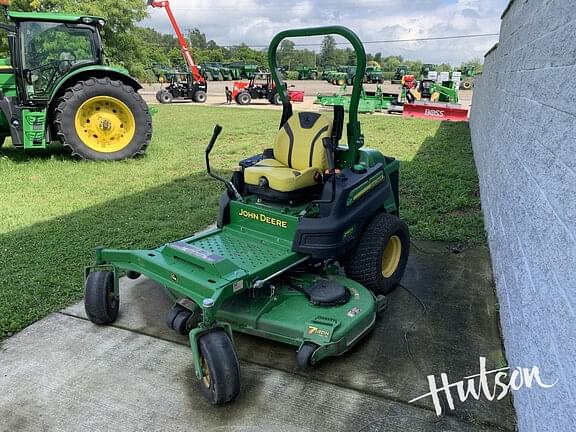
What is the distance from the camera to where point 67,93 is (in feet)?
22.5

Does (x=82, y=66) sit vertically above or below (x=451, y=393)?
above

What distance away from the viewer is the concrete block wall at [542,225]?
177 centimetres

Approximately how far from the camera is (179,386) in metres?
2.52

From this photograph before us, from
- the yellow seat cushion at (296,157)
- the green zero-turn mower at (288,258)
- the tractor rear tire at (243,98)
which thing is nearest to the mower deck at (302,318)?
the green zero-turn mower at (288,258)

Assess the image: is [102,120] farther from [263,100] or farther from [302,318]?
[263,100]

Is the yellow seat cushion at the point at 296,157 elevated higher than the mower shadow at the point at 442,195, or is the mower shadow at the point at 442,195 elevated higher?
the yellow seat cushion at the point at 296,157

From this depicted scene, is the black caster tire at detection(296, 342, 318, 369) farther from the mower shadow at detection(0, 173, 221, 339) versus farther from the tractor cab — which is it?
the tractor cab

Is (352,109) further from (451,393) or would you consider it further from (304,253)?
(451,393)

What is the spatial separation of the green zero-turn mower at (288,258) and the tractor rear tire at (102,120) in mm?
4194

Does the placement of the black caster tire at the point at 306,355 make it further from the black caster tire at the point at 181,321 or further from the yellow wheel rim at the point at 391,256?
the yellow wheel rim at the point at 391,256

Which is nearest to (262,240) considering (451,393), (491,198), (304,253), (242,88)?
(304,253)

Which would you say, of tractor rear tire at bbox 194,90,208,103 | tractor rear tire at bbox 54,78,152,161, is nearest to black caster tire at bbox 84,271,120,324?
tractor rear tire at bbox 54,78,152,161

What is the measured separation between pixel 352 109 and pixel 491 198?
1.85 metres

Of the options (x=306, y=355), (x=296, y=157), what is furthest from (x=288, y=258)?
(x=296, y=157)
